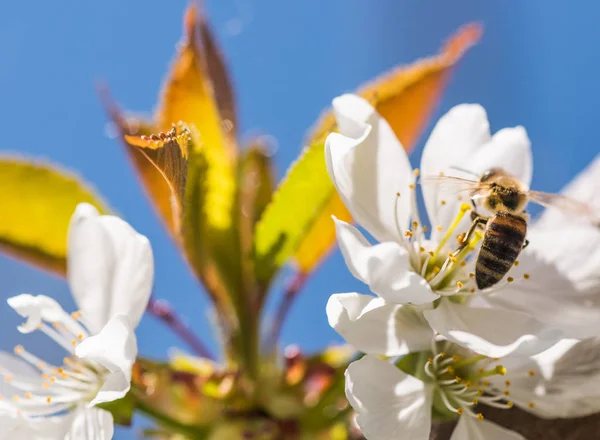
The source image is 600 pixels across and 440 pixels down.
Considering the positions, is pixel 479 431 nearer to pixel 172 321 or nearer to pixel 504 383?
pixel 504 383

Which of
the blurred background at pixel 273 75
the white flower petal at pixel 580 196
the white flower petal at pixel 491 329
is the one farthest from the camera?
the blurred background at pixel 273 75

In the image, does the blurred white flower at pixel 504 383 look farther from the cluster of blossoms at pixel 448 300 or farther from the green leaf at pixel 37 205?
the green leaf at pixel 37 205

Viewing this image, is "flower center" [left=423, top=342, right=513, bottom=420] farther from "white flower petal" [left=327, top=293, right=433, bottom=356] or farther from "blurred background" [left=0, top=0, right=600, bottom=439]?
"blurred background" [left=0, top=0, right=600, bottom=439]

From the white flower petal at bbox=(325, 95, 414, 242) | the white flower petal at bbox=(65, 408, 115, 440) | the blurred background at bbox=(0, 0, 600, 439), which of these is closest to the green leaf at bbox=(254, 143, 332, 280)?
the white flower petal at bbox=(325, 95, 414, 242)

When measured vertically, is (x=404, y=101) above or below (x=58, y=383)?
above

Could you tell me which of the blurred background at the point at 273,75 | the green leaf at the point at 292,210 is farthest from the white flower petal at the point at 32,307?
the blurred background at the point at 273,75

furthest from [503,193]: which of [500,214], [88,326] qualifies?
[88,326]
